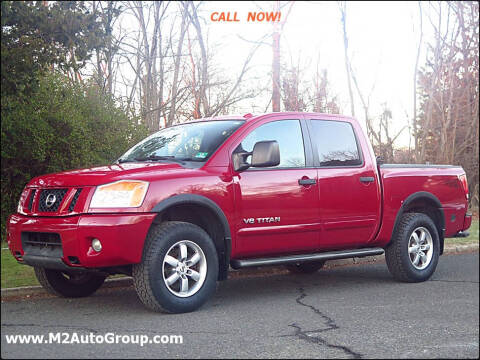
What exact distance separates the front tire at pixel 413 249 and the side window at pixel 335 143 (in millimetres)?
1110

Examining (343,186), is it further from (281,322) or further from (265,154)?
(281,322)

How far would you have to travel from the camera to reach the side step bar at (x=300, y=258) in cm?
684

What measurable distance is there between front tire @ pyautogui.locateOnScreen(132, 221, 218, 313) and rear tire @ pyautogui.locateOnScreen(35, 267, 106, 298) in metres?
1.02

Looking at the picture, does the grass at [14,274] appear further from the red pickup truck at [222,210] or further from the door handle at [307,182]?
the door handle at [307,182]

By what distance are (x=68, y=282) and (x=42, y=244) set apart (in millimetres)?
1159

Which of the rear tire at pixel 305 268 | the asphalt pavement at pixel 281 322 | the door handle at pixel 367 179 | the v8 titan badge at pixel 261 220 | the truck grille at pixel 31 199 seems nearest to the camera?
the asphalt pavement at pixel 281 322

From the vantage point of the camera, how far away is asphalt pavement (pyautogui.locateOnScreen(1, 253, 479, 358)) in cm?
514

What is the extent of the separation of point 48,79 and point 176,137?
13.1ft

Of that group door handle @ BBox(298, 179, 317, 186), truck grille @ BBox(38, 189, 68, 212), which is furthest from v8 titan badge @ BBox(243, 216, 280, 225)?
truck grille @ BBox(38, 189, 68, 212)

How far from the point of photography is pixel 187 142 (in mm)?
7324

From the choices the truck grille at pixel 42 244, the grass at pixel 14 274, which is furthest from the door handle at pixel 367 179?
the grass at pixel 14 274

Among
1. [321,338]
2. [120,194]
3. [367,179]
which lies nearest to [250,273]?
[367,179]

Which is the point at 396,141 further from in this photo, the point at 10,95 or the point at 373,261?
the point at 10,95

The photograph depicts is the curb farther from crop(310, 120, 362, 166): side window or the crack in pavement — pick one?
the crack in pavement
